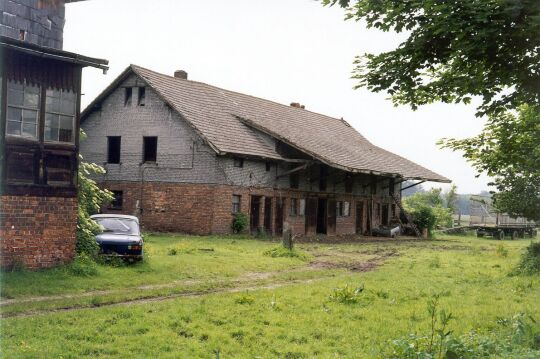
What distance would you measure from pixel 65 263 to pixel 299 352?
835 cm

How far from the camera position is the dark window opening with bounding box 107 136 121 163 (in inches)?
1287

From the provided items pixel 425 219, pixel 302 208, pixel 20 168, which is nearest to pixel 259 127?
pixel 302 208

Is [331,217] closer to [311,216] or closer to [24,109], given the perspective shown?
[311,216]

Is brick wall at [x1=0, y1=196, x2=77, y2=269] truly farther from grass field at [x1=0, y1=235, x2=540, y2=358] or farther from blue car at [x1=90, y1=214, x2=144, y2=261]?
blue car at [x1=90, y1=214, x2=144, y2=261]

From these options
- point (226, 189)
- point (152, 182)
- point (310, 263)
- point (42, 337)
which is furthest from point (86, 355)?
point (152, 182)

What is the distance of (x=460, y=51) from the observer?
9773 mm

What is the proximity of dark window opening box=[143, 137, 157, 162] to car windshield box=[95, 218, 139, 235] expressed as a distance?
1423 cm

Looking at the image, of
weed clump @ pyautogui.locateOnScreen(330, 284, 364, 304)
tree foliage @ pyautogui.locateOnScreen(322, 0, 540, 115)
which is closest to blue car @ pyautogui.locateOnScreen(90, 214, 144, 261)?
weed clump @ pyautogui.locateOnScreen(330, 284, 364, 304)

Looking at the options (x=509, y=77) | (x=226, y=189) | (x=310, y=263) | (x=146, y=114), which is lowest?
(x=310, y=263)

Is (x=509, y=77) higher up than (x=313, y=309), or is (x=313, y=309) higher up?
(x=509, y=77)

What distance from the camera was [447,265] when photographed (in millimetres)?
20812

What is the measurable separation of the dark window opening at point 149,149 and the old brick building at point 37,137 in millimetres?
15853

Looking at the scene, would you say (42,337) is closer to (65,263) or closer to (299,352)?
(299,352)

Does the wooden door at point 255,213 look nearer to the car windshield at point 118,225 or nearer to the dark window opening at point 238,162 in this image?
the dark window opening at point 238,162
